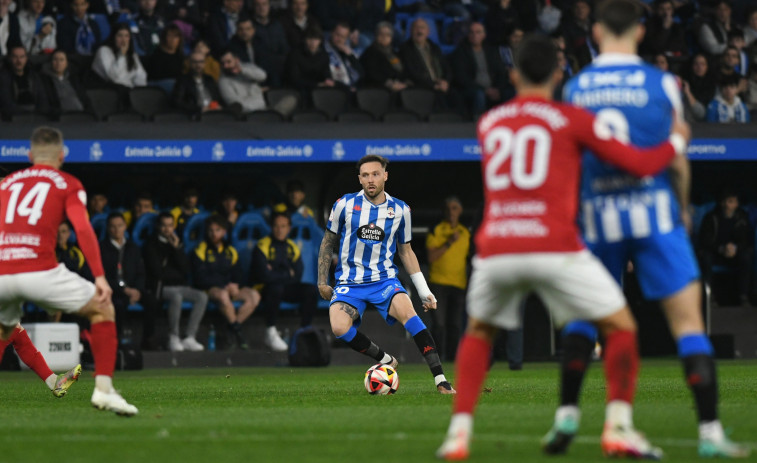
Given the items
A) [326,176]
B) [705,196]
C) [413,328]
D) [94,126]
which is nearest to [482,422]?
[413,328]

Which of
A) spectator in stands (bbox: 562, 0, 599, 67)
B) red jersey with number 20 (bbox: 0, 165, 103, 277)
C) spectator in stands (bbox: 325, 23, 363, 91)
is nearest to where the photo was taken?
red jersey with number 20 (bbox: 0, 165, 103, 277)

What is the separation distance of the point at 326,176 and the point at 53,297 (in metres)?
12.4

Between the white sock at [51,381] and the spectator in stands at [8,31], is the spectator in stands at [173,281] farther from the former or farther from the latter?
the white sock at [51,381]

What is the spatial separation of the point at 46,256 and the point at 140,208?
1084 centimetres

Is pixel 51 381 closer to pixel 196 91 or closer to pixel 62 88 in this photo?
pixel 62 88

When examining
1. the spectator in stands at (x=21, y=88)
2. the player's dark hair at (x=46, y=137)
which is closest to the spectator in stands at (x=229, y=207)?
the spectator in stands at (x=21, y=88)

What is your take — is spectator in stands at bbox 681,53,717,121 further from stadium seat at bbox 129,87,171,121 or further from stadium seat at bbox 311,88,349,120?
stadium seat at bbox 129,87,171,121

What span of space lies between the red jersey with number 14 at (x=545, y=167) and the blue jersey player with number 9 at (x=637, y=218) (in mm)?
384

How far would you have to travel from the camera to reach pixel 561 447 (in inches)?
236

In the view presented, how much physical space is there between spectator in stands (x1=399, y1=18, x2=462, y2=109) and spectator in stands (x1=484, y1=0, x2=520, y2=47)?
151cm

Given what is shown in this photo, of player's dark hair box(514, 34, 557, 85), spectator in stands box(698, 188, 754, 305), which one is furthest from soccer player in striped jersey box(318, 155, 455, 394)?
spectator in stands box(698, 188, 754, 305)

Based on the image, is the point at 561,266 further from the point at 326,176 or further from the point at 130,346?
the point at 326,176

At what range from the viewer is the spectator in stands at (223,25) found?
19766 millimetres

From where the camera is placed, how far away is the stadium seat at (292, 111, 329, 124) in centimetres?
1862
